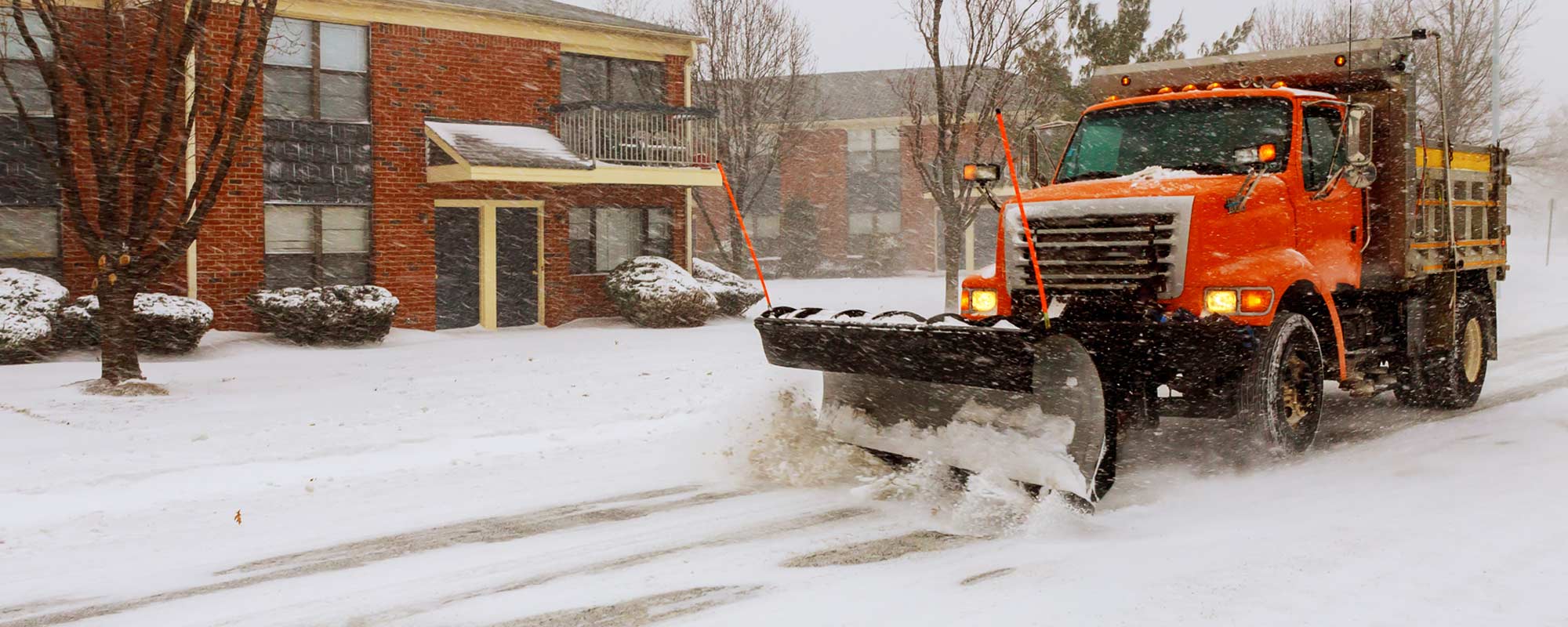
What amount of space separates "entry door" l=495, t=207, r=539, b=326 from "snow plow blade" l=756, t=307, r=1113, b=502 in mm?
14218

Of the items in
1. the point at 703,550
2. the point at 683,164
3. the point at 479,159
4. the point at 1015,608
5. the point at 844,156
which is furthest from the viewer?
the point at 844,156

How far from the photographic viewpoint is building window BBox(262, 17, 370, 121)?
1816 centimetres

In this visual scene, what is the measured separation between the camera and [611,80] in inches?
875

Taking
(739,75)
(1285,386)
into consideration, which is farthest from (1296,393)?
(739,75)

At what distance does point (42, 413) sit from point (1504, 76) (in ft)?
115

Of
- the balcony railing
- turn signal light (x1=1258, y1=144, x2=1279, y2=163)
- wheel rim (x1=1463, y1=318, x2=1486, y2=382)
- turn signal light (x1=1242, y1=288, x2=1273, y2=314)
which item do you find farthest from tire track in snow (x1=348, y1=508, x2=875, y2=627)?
the balcony railing

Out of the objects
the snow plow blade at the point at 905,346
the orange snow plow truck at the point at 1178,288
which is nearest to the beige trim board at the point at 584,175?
the orange snow plow truck at the point at 1178,288

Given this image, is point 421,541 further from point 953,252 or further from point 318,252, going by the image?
point 953,252

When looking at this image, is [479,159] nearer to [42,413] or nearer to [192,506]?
[42,413]

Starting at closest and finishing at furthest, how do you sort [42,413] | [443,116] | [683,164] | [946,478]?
[946,478]
[42,413]
[443,116]
[683,164]

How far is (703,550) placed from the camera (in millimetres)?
5875

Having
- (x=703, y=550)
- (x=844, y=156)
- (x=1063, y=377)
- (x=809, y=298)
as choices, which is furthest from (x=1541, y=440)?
(x=844, y=156)

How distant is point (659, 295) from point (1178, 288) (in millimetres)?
13953

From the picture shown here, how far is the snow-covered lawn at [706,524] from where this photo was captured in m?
4.97
